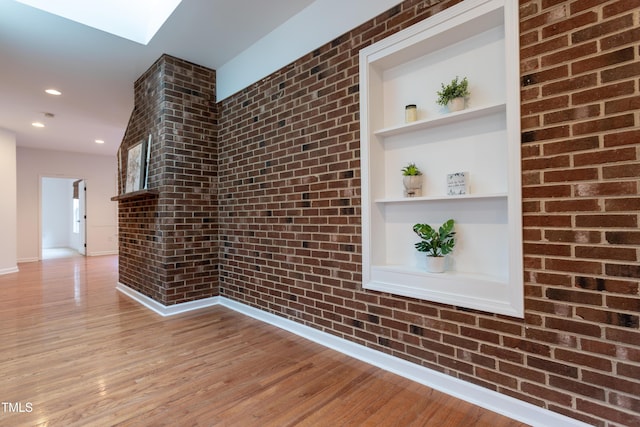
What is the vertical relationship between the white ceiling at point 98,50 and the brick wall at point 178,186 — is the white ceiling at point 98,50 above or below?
above

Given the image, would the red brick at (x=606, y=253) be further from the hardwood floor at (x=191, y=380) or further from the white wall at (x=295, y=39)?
the white wall at (x=295, y=39)

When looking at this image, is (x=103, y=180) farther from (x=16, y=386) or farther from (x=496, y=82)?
(x=496, y=82)

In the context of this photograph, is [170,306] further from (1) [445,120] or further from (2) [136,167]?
(1) [445,120]

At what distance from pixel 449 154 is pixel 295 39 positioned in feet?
5.66

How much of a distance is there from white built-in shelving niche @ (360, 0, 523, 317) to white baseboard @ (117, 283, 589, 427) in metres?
0.45

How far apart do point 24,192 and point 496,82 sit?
9490 mm

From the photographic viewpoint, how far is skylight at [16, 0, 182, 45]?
8.52ft

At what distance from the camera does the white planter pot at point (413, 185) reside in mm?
2016

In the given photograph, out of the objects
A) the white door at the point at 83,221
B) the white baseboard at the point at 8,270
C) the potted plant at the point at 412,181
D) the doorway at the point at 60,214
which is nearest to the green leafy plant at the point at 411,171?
the potted plant at the point at 412,181

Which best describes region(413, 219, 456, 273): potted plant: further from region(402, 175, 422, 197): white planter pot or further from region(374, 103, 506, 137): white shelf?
region(374, 103, 506, 137): white shelf

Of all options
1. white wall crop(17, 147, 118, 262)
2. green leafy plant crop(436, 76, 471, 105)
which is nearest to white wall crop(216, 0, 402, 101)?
green leafy plant crop(436, 76, 471, 105)

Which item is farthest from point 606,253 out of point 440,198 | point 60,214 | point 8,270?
point 60,214

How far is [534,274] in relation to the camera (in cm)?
149

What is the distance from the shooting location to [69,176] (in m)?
7.61
